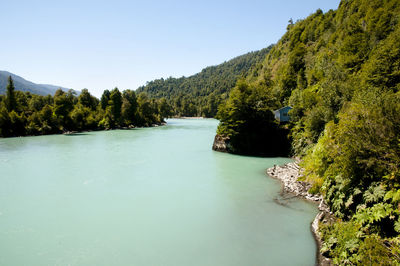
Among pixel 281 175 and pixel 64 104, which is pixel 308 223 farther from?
pixel 64 104

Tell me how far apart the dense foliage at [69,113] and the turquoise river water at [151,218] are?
140 feet

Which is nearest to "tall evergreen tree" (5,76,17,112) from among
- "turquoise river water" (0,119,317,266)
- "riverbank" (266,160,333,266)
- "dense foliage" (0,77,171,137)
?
"dense foliage" (0,77,171,137)

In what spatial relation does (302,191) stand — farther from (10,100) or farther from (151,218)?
(10,100)

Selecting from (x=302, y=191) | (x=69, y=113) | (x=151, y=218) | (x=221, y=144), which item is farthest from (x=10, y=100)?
(x=302, y=191)

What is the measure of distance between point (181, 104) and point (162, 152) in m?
125

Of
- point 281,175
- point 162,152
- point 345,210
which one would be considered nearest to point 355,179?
point 345,210

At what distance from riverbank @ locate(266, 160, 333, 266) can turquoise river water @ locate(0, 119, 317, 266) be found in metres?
0.37

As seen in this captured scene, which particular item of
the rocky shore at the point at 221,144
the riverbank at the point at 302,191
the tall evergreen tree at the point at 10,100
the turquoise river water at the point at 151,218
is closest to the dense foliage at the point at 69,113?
the tall evergreen tree at the point at 10,100

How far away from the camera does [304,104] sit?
1051 inches

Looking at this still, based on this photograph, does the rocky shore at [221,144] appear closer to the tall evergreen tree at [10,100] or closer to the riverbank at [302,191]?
the riverbank at [302,191]

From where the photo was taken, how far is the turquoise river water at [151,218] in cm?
925

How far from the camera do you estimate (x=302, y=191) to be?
1482cm

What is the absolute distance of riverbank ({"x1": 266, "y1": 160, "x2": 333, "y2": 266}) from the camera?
9.52m

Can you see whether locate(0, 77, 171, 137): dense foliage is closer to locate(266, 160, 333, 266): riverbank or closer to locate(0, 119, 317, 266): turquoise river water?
locate(0, 119, 317, 266): turquoise river water
